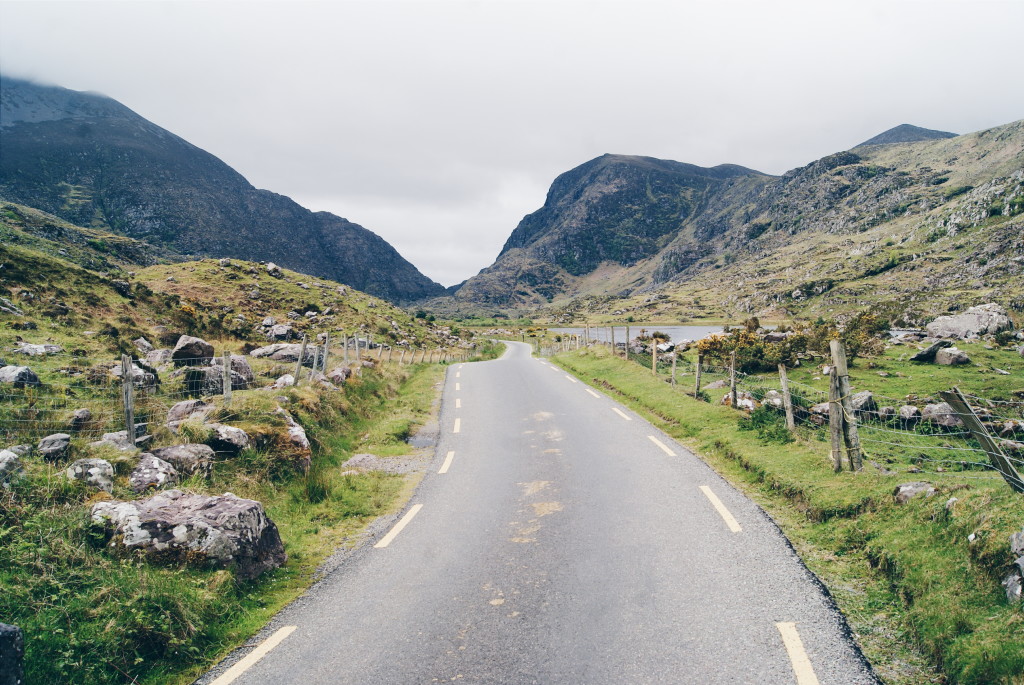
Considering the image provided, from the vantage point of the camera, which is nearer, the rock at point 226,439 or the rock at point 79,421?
the rock at point 79,421

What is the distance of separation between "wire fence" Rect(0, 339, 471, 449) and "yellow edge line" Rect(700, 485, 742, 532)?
9675 mm

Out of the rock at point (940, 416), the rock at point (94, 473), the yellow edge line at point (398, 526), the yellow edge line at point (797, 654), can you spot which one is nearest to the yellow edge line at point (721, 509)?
the yellow edge line at point (797, 654)

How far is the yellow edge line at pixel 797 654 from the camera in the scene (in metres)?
3.84

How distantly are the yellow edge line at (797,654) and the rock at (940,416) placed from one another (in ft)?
43.9

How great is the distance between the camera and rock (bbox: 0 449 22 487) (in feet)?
19.0

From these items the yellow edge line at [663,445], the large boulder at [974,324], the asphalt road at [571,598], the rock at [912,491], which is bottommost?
the asphalt road at [571,598]

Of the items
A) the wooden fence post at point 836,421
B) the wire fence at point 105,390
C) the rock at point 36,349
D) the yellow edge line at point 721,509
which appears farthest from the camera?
the rock at point 36,349

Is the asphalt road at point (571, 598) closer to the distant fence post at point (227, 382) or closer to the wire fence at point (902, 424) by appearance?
the wire fence at point (902, 424)

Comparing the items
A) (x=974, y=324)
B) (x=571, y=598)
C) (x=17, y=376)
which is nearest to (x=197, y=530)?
(x=571, y=598)

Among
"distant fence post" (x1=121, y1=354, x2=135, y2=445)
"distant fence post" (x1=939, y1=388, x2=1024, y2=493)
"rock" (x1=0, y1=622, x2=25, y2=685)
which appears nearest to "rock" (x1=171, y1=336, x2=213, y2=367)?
"distant fence post" (x1=121, y1=354, x2=135, y2=445)

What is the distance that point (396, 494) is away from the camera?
9.41 m

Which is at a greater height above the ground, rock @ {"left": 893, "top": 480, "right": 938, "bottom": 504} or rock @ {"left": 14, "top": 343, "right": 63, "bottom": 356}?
rock @ {"left": 14, "top": 343, "right": 63, "bottom": 356}

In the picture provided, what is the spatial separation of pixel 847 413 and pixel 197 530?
10.00m

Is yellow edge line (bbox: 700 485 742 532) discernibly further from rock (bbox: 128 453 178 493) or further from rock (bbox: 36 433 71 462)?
rock (bbox: 36 433 71 462)
